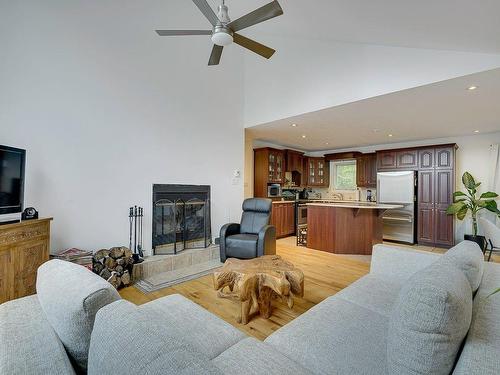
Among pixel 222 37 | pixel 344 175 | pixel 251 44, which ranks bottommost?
pixel 344 175

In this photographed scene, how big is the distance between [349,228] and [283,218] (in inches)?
70.6

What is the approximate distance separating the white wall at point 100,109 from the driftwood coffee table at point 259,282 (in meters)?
1.84

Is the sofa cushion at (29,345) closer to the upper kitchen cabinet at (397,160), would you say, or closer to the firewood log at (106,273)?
the firewood log at (106,273)

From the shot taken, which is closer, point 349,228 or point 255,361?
point 255,361

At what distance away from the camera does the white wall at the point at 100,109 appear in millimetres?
2561

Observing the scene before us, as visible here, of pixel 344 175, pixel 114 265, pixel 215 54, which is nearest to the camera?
pixel 215 54

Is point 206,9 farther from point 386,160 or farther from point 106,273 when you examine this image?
point 386,160

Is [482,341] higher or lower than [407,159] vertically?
lower

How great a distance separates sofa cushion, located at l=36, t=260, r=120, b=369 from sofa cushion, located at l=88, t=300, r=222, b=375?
10cm

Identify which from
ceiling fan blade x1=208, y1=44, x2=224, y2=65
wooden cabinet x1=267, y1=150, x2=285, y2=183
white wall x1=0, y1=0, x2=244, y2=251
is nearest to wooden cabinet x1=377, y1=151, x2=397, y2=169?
wooden cabinet x1=267, y1=150, x2=285, y2=183

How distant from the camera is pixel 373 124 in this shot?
4.37 meters

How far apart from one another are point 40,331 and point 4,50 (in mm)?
3031

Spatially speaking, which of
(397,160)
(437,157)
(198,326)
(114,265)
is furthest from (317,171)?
(198,326)

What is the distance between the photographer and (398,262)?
6.44 ft
